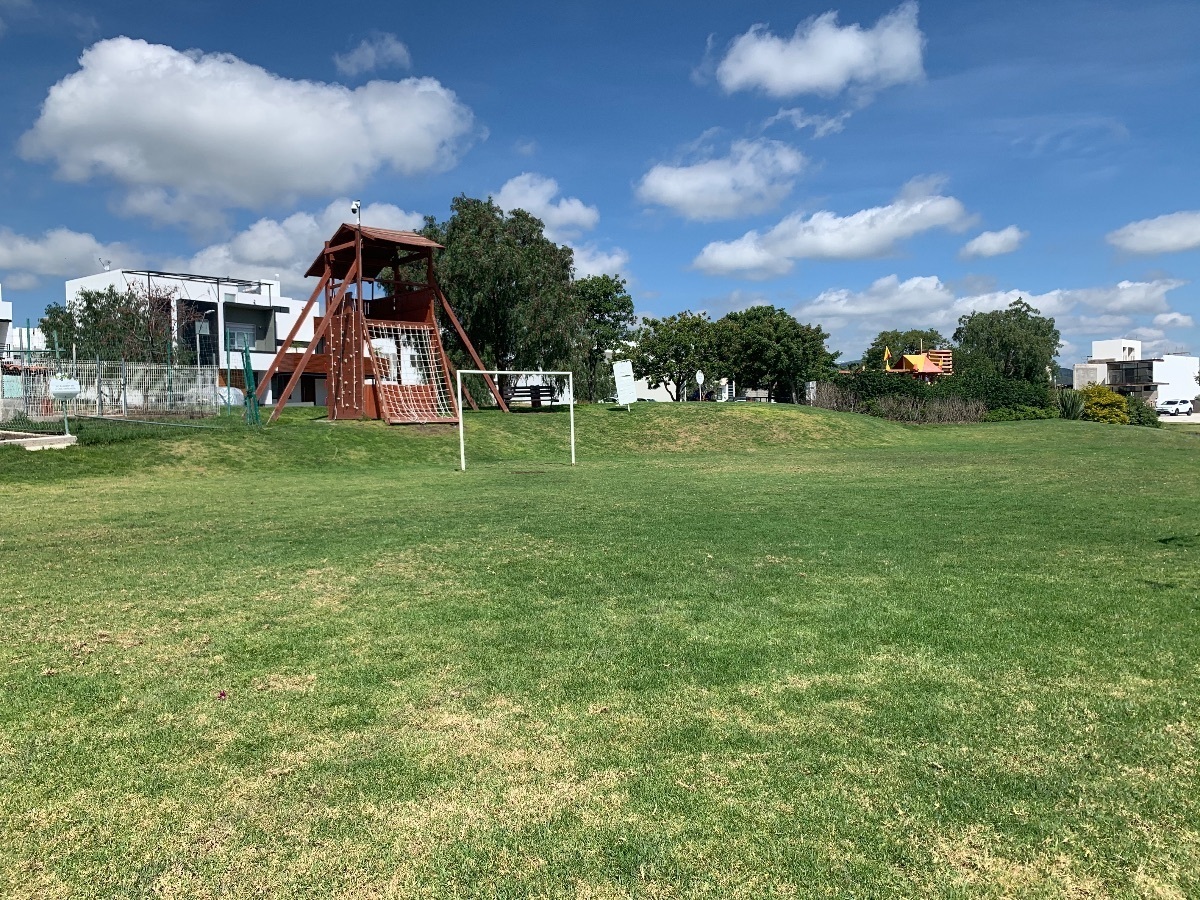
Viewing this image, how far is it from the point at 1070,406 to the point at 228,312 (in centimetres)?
5886

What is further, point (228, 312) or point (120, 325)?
point (228, 312)

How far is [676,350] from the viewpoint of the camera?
Answer: 57.1 meters

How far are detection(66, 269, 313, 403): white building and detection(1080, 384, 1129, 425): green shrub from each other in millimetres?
52499

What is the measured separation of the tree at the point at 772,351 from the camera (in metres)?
53.9

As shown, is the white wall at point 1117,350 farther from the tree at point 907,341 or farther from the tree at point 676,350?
the tree at point 676,350

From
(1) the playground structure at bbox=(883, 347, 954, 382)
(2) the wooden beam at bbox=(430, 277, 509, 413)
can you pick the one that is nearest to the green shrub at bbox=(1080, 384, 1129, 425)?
(1) the playground structure at bbox=(883, 347, 954, 382)

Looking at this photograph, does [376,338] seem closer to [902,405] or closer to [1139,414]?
[902,405]

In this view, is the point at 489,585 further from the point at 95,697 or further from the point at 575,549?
the point at 95,697

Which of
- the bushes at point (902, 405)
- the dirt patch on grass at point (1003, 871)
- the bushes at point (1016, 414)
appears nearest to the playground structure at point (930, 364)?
the bushes at point (1016, 414)

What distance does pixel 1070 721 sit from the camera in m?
3.78

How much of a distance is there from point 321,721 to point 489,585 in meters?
2.78

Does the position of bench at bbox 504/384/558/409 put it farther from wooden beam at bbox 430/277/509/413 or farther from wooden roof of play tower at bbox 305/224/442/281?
wooden roof of play tower at bbox 305/224/442/281

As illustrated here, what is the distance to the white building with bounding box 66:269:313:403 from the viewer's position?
56094 mm

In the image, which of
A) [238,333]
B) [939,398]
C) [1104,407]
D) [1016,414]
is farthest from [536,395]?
[238,333]
